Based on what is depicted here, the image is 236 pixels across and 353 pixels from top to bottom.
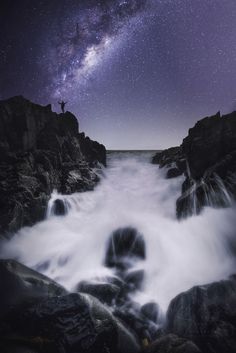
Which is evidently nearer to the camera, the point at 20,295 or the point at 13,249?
the point at 20,295

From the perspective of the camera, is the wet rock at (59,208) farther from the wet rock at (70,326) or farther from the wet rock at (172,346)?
the wet rock at (172,346)

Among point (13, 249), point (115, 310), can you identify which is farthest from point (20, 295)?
point (13, 249)

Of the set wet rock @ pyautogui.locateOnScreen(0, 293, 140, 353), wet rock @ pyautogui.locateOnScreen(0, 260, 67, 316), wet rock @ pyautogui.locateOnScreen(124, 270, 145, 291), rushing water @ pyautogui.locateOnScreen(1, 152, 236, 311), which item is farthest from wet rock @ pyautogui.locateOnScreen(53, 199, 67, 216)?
A: wet rock @ pyautogui.locateOnScreen(0, 293, 140, 353)

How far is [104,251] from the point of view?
13672 millimetres

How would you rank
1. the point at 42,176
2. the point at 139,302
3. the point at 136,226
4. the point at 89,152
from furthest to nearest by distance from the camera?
the point at 89,152 → the point at 42,176 → the point at 136,226 → the point at 139,302

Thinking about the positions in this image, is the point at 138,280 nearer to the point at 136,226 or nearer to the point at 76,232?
the point at 136,226

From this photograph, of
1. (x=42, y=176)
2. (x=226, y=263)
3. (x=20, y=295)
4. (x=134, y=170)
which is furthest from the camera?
(x=134, y=170)

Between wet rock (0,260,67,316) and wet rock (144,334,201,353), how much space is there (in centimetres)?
419

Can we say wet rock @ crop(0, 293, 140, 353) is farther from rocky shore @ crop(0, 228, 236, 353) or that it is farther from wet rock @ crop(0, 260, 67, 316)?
wet rock @ crop(0, 260, 67, 316)

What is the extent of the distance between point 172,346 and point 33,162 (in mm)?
16407

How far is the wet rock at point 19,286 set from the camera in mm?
7260

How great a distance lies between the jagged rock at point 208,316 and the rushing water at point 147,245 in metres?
1.60

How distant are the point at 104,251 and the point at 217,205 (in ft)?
24.9

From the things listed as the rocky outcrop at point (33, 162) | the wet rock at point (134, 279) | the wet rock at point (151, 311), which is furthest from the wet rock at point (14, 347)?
the rocky outcrop at point (33, 162)
